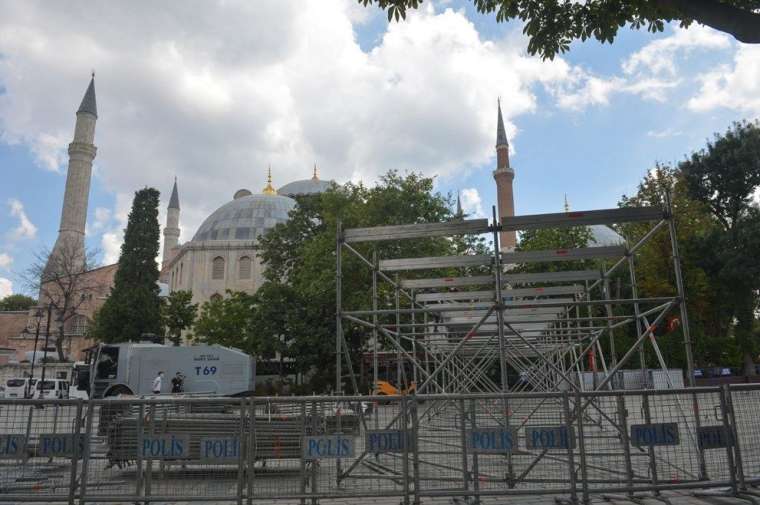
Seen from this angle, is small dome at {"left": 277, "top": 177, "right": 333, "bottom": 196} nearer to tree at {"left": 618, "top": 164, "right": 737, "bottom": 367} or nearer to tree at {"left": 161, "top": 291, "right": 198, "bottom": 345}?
tree at {"left": 161, "top": 291, "right": 198, "bottom": 345}

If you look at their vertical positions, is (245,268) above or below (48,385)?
above

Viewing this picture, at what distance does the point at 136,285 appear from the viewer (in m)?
39.8

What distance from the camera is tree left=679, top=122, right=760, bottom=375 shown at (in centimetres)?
2917

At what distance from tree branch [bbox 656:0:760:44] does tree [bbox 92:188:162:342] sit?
38526mm

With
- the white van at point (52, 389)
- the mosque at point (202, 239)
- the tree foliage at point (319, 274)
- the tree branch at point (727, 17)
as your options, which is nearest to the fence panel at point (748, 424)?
the tree branch at point (727, 17)

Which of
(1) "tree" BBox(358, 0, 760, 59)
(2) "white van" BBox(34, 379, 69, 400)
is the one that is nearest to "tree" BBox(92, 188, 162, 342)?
(2) "white van" BBox(34, 379, 69, 400)

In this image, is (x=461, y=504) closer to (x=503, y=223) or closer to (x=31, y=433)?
(x=503, y=223)

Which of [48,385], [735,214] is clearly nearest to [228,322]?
[48,385]

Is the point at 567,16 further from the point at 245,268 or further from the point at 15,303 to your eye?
the point at 15,303

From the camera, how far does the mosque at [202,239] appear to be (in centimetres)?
5375

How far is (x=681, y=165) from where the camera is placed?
106 ft

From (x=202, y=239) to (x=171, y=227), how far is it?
1337 inches

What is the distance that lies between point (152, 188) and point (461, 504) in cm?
4120

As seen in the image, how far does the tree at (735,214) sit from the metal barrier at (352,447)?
2619cm
